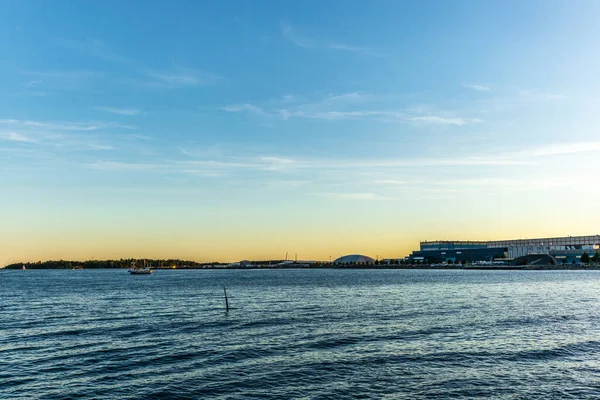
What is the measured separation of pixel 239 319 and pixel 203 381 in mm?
29563

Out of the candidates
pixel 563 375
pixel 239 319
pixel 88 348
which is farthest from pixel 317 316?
pixel 563 375

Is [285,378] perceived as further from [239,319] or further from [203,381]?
[239,319]

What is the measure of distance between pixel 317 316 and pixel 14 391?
3835 centimetres

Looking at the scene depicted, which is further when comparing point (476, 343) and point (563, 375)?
point (476, 343)

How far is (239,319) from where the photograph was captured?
6025 centimetres

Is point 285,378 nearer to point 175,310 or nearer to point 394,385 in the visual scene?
point 394,385

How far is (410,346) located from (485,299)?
50198mm

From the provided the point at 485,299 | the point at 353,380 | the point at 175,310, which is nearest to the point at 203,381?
the point at 353,380

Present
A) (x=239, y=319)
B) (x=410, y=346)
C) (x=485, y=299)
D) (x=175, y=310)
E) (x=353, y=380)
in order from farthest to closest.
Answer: (x=485, y=299)
(x=175, y=310)
(x=239, y=319)
(x=410, y=346)
(x=353, y=380)

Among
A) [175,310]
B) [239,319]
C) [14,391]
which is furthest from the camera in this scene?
[175,310]

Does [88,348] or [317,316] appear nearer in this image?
[88,348]

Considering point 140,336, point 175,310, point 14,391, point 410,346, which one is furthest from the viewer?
point 175,310

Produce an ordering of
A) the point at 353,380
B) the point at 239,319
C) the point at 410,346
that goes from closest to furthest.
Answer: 1. the point at 353,380
2. the point at 410,346
3. the point at 239,319

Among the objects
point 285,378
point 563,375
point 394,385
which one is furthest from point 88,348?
point 563,375
